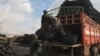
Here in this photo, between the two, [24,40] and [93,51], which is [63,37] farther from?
[24,40]

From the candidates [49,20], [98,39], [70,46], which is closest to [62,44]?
[70,46]

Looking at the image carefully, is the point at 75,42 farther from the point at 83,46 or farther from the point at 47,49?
the point at 47,49

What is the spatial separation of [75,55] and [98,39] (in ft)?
11.0

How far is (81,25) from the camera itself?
9.34 meters

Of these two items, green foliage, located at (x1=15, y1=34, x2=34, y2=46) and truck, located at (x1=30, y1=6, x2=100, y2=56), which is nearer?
truck, located at (x1=30, y1=6, x2=100, y2=56)

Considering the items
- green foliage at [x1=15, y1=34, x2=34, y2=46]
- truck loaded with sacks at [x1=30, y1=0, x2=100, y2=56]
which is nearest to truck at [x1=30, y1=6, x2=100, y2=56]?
truck loaded with sacks at [x1=30, y1=0, x2=100, y2=56]

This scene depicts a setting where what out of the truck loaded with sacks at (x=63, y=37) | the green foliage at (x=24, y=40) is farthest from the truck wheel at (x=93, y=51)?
the green foliage at (x=24, y=40)

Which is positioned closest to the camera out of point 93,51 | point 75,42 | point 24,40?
point 75,42

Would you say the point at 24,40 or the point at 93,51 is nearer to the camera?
the point at 93,51

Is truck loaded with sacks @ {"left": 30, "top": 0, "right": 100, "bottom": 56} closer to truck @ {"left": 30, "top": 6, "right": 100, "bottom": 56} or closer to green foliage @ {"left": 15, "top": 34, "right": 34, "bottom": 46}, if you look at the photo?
truck @ {"left": 30, "top": 6, "right": 100, "bottom": 56}

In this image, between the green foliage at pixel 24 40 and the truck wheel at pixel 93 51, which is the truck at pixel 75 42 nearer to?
the truck wheel at pixel 93 51

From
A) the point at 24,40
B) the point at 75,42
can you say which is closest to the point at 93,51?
the point at 75,42

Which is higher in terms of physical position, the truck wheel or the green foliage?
the green foliage

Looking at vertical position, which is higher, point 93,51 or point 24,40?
point 24,40
